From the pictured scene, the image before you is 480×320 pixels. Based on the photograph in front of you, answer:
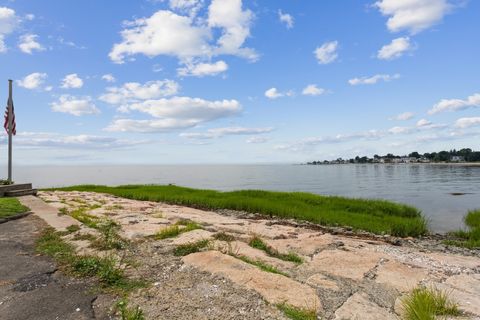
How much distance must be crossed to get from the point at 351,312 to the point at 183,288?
84.8 inches

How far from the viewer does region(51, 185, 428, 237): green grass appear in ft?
50.6

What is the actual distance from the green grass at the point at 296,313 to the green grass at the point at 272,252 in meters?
2.12

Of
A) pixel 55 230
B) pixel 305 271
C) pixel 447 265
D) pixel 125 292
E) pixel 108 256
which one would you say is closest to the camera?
pixel 125 292

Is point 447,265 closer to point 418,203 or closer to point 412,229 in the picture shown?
point 412,229

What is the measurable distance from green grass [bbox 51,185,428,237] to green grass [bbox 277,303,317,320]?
1196 cm

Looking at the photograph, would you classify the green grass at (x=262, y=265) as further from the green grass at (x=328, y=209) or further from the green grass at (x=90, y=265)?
the green grass at (x=328, y=209)

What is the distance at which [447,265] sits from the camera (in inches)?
264

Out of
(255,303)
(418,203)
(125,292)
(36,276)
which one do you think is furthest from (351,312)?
(418,203)

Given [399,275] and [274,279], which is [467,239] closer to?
[399,275]

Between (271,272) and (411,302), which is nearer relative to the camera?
(411,302)

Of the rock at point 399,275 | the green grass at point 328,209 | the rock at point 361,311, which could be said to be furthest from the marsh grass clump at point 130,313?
the green grass at point 328,209

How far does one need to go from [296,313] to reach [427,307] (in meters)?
1.44

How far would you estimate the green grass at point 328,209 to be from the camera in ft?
50.6

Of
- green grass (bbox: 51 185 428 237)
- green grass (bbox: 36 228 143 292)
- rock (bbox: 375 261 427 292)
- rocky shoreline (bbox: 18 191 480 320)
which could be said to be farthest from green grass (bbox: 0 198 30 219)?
rock (bbox: 375 261 427 292)
